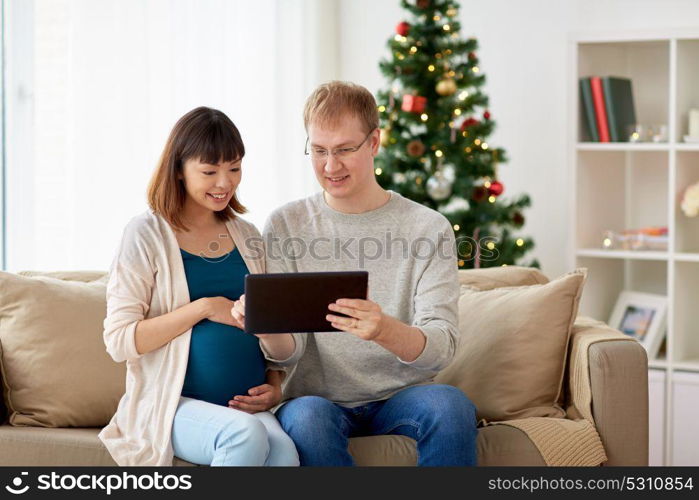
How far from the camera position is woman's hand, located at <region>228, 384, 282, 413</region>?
2057mm

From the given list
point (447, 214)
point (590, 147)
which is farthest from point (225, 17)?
point (590, 147)

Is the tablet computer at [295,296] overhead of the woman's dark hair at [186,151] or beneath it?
beneath

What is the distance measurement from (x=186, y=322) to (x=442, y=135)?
2022mm

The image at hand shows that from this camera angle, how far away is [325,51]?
4.65m

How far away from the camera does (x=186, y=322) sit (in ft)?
6.55

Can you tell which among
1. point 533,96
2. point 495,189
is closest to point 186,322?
point 495,189

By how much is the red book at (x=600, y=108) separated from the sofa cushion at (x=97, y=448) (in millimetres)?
1889

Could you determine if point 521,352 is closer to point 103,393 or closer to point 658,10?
point 103,393

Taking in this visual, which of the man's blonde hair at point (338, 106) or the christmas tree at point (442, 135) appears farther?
the christmas tree at point (442, 135)

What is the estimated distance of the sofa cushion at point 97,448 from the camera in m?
2.08

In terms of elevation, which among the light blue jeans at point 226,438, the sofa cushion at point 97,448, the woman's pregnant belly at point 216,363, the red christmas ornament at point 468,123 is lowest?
the sofa cushion at point 97,448

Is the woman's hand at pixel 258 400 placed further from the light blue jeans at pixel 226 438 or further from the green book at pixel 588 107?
the green book at pixel 588 107

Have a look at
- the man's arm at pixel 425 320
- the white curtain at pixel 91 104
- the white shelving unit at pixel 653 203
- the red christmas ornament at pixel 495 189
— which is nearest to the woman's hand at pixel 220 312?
the man's arm at pixel 425 320

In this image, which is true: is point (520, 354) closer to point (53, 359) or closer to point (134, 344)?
point (134, 344)
